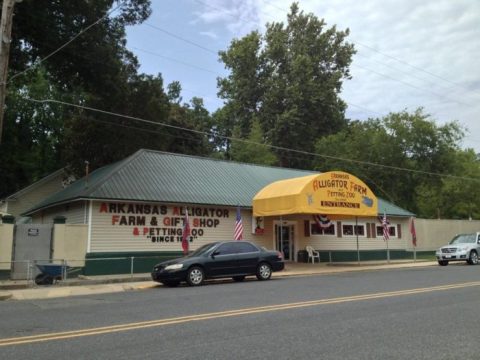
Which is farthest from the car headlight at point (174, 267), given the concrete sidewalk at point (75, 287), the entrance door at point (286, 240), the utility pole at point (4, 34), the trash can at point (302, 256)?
the trash can at point (302, 256)

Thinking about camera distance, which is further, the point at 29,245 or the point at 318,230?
the point at 318,230

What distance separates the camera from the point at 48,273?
18.2 metres

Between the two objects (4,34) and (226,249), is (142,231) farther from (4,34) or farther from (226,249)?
(4,34)

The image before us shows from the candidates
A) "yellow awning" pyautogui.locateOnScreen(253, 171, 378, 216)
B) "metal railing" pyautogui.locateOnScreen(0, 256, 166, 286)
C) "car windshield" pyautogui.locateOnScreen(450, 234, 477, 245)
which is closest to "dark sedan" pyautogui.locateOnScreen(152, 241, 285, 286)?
"metal railing" pyautogui.locateOnScreen(0, 256, 166, 286)

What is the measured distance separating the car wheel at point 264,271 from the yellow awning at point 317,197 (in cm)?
564

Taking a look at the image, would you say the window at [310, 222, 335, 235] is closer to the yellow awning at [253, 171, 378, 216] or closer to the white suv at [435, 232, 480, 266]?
the yellow awning at [253, 171, 378, 216]

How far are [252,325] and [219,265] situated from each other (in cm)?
917

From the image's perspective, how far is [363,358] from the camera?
21.3 ft

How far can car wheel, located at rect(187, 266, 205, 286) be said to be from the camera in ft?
56.5

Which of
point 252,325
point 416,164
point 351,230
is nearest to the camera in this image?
point 252,325

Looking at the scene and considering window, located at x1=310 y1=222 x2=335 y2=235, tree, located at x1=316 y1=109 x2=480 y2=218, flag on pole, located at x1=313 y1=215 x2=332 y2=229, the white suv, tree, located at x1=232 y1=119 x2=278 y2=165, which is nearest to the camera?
the white suv

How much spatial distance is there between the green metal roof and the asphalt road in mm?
9753

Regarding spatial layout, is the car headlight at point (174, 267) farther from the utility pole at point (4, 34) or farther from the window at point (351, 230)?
the window at point (351, 230)

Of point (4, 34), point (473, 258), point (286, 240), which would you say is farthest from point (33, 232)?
point (473, 258)
